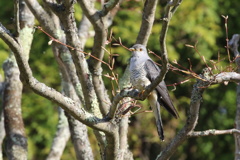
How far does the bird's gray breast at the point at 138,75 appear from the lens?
13.8 feet

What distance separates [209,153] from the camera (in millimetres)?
8734

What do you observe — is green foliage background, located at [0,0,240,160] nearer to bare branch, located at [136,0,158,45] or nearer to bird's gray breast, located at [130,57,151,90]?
bird's gray breast, located at [130,57,151,90]

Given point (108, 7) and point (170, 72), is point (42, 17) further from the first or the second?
point (170, 72)

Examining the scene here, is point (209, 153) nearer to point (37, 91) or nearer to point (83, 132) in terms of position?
point (83, 132)

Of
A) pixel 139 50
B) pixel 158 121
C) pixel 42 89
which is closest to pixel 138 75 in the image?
pixel 139 50

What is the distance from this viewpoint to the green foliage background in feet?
24.7

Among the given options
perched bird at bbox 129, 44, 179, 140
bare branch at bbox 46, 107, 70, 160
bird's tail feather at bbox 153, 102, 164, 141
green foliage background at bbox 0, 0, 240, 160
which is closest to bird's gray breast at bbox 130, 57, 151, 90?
perched bird at bbox 129, 44, 179, 140

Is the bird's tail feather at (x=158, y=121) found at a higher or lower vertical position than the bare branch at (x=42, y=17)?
lower

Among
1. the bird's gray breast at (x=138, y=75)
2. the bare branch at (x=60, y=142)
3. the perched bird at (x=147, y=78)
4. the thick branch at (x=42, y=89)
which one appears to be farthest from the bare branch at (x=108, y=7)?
the bare branch at (x=60, y=142)

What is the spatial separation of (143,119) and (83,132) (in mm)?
4179

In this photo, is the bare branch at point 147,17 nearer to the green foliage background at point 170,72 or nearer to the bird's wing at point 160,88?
the bird's wing at point 160,88

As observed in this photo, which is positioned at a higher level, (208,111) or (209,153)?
(208,111)

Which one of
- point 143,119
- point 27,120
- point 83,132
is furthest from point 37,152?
point 83,132

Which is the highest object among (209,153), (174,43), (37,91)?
(174,43)
